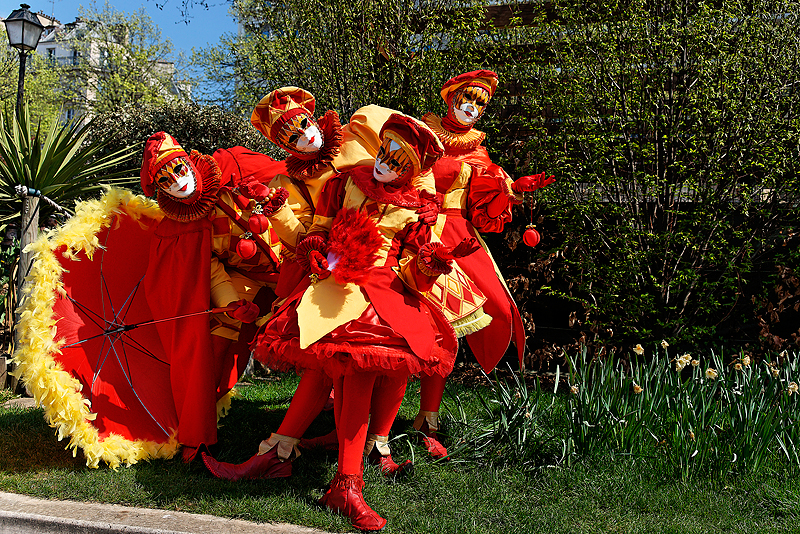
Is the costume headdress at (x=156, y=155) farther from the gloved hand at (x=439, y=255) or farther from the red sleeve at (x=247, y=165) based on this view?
the gloved hand at (x=439, y=255)

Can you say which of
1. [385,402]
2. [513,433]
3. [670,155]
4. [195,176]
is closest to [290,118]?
[195,176]

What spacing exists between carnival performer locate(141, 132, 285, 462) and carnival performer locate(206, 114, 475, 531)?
0.47 meters

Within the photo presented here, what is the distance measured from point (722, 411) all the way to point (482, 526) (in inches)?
63.6

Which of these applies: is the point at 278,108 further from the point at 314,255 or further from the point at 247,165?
the point at 314,255

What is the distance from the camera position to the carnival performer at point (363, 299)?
8.85 feet

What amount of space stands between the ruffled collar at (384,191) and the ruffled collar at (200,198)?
2.49 ft

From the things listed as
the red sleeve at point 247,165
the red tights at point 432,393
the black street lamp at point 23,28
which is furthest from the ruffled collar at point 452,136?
the black street lamp at point 23,28

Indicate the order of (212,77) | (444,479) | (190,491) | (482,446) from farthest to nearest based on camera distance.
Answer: (212,77), (482,446), (444,479), (190,491)

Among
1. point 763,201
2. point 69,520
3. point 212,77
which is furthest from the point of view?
point 212,77

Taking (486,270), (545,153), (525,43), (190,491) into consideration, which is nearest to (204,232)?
(190,491)

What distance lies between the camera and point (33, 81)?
68.9 feet

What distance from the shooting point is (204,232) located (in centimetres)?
338

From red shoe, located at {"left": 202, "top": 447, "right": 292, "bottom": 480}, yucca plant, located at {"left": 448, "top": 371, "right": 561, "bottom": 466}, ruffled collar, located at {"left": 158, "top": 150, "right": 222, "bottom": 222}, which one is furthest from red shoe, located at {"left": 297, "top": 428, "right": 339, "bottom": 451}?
ruffled collar, located at {"left": 158, "top": 150, "right": 222, "bottom": 222}

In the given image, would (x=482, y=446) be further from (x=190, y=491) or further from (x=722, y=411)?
(x=190, y=491)
